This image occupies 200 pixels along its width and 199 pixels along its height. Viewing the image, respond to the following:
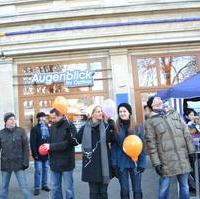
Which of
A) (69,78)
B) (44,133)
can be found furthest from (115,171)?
(69,78)

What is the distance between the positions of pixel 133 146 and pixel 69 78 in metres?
9.83

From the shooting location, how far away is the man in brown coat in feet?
21.2

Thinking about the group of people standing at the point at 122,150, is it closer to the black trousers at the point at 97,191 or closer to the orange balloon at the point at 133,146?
the black trousers at the point at 97,191

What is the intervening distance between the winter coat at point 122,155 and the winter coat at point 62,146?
2.19 ft

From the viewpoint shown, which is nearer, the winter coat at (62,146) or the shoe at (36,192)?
the winter coat at (62,146)

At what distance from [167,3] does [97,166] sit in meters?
10.1

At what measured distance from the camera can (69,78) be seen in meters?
15.8

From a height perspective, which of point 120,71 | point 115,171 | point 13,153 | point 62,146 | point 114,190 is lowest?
point 114,190

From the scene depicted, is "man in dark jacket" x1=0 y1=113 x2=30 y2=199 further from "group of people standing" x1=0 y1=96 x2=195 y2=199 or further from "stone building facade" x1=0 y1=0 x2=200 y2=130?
"stone building facade" x1=0 y1=0 x2=200 y2=130

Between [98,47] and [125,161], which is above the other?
[98,47]

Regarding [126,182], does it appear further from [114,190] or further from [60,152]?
[114,190]

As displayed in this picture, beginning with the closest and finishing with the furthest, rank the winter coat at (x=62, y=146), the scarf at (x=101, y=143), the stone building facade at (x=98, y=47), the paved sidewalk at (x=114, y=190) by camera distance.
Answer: the scarf at (x=101, y=143), the winter coat at (x=62, y=146), the paved sidewalk at (x=114, y=190), the stone building facade at (x=98, y=47)

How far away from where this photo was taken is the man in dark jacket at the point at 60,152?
22.3ft

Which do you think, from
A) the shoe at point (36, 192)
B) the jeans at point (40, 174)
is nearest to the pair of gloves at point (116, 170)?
the shoe at point (36, 192)
